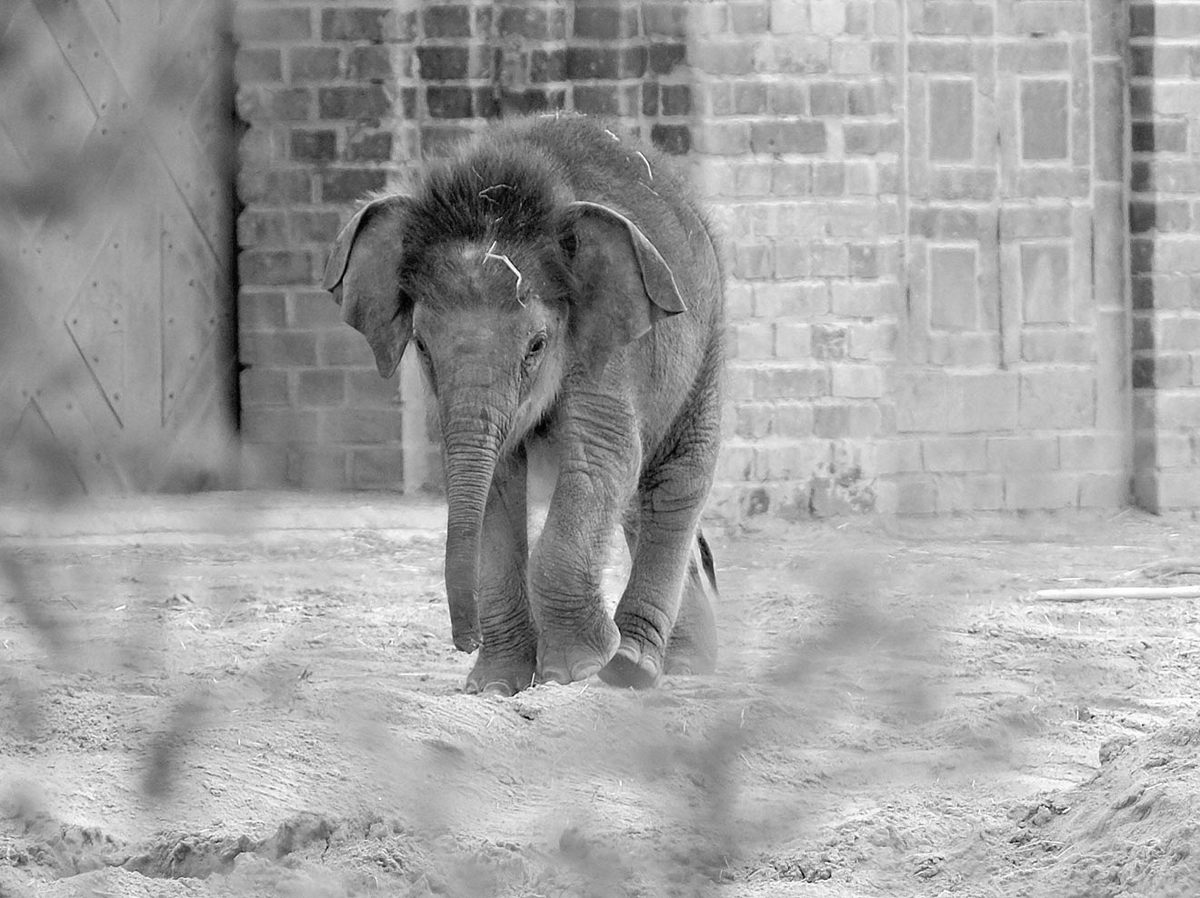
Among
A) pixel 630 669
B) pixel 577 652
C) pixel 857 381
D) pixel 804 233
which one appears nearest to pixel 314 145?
pixel 804 233

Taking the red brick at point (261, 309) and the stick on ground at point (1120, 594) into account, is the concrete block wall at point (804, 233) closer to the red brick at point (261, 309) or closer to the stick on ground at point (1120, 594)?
the stick on ground at point (1120, 594)

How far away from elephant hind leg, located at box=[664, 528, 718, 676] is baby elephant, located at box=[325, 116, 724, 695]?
289 millimetres

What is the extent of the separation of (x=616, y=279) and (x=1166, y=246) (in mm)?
5061

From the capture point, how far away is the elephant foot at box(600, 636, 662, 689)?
4652mm

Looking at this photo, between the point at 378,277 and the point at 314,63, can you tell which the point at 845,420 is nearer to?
the point at 314,63

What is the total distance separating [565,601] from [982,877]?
5.63 feet

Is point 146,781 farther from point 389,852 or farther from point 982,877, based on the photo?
point 982,877

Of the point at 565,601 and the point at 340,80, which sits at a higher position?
the point at 340,80

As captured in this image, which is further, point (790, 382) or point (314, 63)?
point (790, 382)

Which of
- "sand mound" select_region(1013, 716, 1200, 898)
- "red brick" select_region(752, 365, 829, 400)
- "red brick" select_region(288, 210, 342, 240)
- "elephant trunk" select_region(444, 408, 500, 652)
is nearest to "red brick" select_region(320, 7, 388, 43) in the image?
"red brick" select_region(288, 210, 342, 240)

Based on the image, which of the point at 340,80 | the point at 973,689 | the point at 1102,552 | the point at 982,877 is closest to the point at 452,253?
the point at 973,689

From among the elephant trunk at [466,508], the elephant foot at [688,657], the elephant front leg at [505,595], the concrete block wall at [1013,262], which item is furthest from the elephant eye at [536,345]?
the concrete block wall at [1013,262]

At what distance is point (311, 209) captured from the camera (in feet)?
25.5

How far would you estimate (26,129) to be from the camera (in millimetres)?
1293
